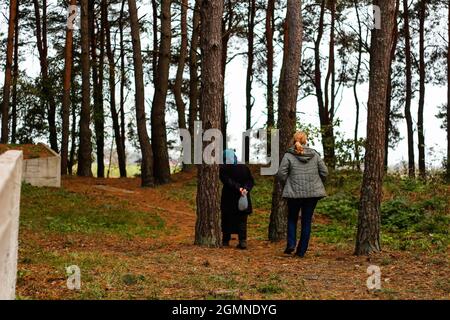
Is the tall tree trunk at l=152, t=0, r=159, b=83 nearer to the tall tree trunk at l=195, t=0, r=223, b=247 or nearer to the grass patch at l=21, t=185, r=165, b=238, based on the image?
the grass patch at l=21, t=185, r=165, b=238

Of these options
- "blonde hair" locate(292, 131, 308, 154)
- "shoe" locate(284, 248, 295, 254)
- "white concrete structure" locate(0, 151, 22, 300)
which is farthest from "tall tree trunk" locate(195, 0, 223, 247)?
"white concrete structure" locate(0, 151, 22, 300)

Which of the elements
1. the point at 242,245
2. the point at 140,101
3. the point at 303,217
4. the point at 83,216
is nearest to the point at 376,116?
the point at 303,217

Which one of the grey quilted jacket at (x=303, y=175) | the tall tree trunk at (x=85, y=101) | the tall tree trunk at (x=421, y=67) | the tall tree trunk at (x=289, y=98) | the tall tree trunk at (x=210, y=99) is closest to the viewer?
the grey quilted jacket at (x=303, y=175)

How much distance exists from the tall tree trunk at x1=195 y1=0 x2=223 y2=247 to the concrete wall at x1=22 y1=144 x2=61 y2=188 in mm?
12549

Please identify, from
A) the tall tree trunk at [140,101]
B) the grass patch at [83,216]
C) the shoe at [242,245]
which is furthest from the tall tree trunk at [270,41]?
the shoe at [242,245]

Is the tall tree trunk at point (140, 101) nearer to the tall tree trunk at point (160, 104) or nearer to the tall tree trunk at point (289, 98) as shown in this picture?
the tall tree trunk at point (160, 104)

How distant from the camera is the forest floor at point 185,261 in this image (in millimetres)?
6547

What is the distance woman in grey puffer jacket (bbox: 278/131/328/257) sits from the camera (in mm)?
10172

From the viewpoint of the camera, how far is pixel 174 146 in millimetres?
42406

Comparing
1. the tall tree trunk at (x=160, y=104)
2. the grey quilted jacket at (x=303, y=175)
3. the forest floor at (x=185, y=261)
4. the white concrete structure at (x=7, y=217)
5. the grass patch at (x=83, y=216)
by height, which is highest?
the tall tree trunk at (x=160, y=104)

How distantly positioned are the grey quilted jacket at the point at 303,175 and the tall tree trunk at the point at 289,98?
1.44m

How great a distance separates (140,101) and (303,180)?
48.4 ft

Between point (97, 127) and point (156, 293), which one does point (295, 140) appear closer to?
point (156, 293)

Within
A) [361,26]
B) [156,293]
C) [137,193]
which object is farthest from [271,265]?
[361,26]
